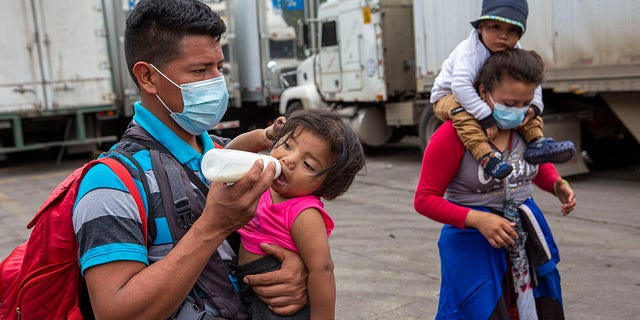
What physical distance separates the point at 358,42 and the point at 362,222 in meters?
5.58

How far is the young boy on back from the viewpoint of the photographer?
2764mm

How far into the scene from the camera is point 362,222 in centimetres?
735

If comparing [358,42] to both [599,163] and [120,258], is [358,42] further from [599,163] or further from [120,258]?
[120,258]

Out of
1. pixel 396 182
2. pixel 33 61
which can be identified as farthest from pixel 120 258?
pixel 33 61

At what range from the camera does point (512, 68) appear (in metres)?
2.72

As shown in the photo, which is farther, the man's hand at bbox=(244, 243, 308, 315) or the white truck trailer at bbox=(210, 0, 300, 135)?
the white truck trailer at bbox=(210, 0, 300, 135)

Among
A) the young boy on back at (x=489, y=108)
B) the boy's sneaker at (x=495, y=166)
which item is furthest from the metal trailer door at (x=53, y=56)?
the boy's sneaker at (x=495, y=166)

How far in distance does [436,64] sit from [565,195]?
25.2ft

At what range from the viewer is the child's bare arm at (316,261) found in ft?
6.04

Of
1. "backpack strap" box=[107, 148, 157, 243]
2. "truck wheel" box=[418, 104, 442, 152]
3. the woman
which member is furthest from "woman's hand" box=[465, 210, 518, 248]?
"truck wheel" box=[418, 104, 442, 152]

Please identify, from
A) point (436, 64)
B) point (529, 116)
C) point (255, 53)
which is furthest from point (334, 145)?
point (255, 53)

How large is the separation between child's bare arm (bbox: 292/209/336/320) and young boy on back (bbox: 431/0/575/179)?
3.70 ft

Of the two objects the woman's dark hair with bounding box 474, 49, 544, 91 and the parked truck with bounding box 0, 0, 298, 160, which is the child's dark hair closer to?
the woman's dark hair with bounding box 474, 49, 544, 91

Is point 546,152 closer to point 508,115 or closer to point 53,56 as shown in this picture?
point 508,115
